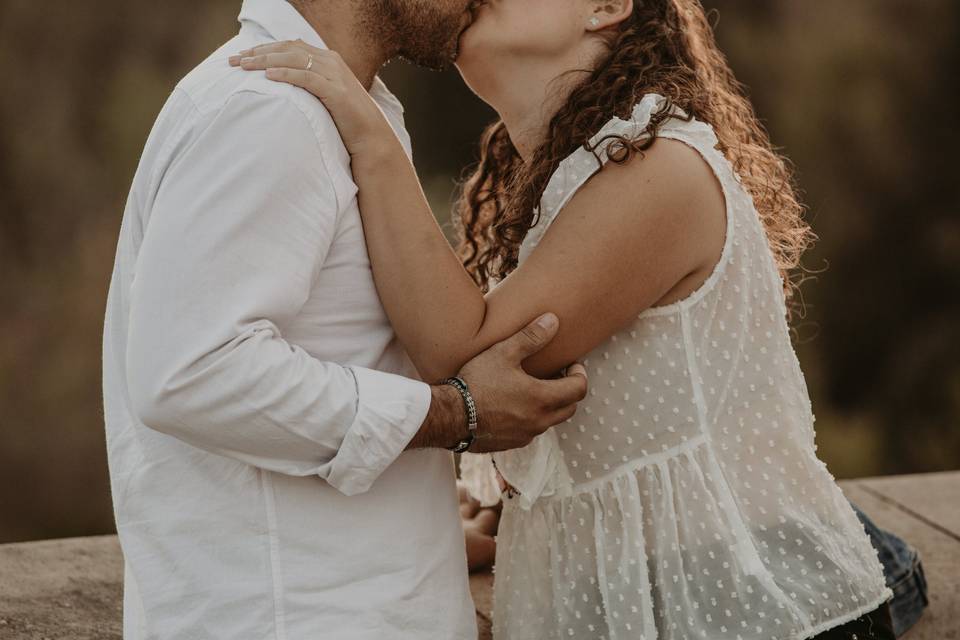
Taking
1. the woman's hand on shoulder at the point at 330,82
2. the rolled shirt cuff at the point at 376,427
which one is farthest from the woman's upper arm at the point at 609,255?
the woman's hand on shoulder at the point at 330,82

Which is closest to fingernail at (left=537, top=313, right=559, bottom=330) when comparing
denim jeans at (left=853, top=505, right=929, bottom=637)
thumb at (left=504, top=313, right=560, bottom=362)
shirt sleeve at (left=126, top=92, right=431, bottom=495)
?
thumb at (left=504, top=313, right=560, bottom=362)

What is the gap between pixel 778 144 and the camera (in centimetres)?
940

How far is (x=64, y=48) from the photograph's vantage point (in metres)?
9.24

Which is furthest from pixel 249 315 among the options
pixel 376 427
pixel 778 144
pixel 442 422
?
pixel 778 144

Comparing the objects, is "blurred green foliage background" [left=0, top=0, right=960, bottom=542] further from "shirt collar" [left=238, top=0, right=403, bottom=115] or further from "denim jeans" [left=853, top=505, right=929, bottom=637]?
"shirt collar" [left=238, top=0, right=403, bottom=115]

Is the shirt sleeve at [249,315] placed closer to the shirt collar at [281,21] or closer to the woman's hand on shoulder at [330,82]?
the woman's hand on shoulder at [330,82]

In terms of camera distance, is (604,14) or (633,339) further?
(604,14)

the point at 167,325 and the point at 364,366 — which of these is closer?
the point at 167,325

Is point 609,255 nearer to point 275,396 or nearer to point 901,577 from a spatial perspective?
point 275,396

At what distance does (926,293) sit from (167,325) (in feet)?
29.9

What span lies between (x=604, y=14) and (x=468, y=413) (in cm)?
90

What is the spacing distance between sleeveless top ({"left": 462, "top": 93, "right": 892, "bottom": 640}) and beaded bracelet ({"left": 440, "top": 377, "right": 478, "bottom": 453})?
11.7 inches

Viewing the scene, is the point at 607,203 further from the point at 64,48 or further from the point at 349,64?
the point at 64,48

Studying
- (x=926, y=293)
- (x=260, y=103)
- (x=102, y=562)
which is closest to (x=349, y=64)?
(x=260, y=103)
